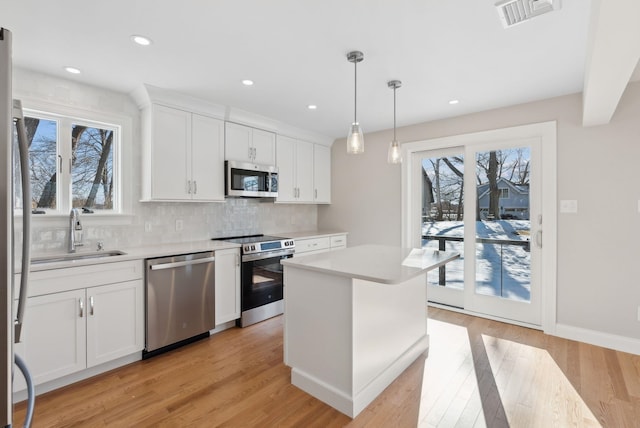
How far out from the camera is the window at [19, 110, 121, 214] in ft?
8.58

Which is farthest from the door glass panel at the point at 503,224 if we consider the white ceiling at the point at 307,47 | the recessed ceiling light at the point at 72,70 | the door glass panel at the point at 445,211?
the recessed ceiling light at the point at 72,70

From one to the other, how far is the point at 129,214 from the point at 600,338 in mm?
4610

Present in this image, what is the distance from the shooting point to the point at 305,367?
2.22 metres

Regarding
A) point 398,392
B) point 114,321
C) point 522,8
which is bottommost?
point 398,392

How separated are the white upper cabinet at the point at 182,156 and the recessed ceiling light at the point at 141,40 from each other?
925 millimetres

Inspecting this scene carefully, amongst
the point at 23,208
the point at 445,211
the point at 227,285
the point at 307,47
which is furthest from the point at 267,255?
the point at 23,208

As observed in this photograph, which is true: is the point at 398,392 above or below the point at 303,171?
below

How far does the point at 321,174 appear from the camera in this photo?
4852 mm

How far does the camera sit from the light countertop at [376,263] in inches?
70.3

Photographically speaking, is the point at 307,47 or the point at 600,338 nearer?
the point at 307,47

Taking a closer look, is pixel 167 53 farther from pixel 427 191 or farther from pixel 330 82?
pixel 427 191

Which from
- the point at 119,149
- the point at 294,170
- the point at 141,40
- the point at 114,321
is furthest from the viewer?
the point at 294,170

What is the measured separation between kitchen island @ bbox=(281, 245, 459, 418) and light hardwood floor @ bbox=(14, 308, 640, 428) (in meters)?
0.12

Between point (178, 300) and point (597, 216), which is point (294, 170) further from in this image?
point (597, 216)
